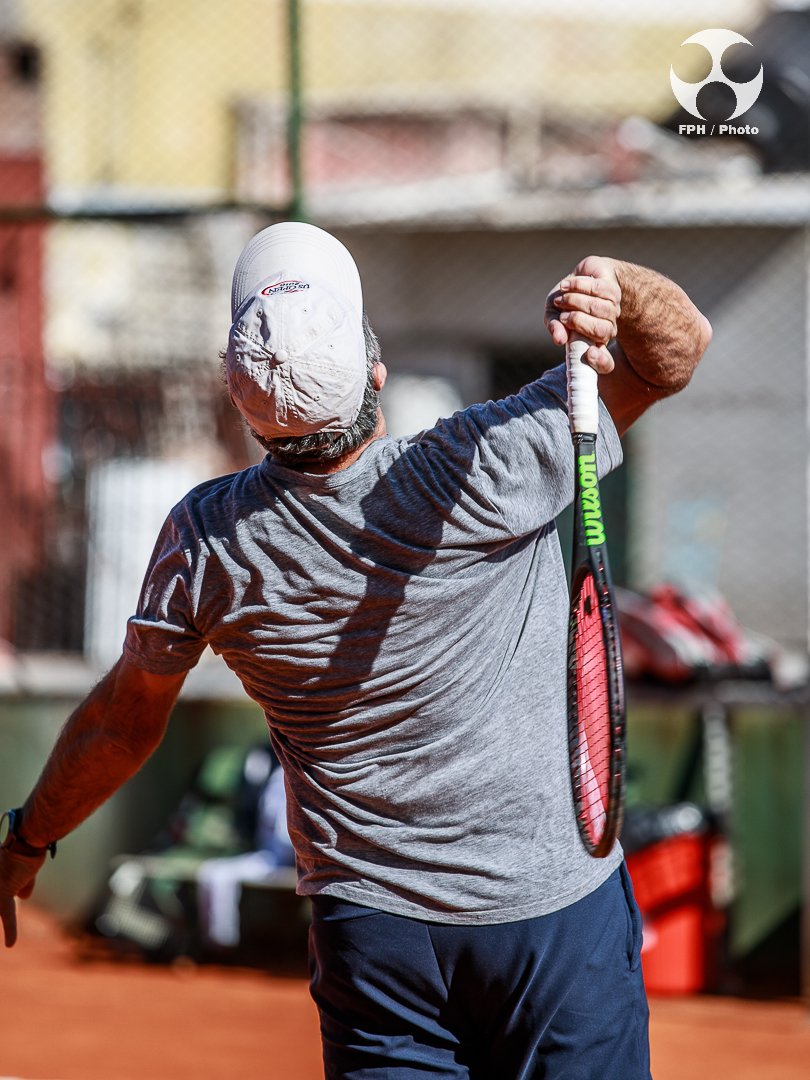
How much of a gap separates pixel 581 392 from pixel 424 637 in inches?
16.5

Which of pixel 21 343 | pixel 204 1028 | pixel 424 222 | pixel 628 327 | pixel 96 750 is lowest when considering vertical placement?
pixel 204 1028

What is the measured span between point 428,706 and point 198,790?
4430 mm

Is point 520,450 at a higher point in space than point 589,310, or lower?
lower

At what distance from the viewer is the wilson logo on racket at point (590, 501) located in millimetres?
1930

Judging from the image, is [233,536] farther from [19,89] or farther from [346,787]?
[19,89]

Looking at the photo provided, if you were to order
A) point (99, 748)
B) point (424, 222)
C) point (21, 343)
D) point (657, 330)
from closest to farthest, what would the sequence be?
point (657, 330)
point (99, 748)
point (424, 222)
point (21, 343)

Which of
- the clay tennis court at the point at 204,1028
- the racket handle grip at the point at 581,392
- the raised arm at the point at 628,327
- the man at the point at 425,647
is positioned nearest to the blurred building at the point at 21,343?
the clay tennis court at the point at 204,1028

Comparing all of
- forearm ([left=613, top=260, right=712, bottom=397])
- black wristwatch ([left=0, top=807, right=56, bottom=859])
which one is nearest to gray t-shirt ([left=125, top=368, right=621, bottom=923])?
forearm ([left=613, top=260, right=712, bottom=397])

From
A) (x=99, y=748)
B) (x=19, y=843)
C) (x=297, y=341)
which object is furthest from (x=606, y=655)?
(x=19, y=843)

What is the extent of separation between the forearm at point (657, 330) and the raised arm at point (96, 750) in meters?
0.87

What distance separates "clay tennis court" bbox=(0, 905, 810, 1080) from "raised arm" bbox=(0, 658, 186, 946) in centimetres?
261

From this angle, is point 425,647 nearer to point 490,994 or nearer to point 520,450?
point 520,450

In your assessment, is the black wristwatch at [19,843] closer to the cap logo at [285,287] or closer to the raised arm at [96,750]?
the raised arm at [96,750]

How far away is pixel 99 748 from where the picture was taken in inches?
90.0
